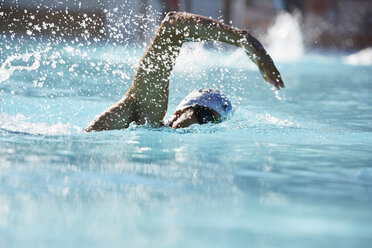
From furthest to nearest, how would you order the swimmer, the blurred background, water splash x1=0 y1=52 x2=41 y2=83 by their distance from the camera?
the blurred background
water splash x1=0 y1=52 x2=41 y2=83
the swimmer

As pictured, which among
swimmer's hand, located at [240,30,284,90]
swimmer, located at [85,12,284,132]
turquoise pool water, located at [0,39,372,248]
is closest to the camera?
turquoise pool water, located at [0,39,372,248]

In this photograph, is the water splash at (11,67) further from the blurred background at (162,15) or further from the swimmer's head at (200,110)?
the blurred background at (162,15)

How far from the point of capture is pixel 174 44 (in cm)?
412

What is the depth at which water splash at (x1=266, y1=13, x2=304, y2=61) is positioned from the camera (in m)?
19.9

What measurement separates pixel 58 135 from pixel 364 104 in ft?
14.7

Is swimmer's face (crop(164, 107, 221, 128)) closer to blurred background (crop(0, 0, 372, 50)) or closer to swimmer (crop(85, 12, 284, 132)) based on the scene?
swimmer (crop(85, 12, 284, 132))

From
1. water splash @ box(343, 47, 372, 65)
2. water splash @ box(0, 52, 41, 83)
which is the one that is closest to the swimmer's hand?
water splash @ box(0, 52, 41, 83)

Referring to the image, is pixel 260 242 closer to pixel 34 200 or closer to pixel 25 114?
pixel 34 200

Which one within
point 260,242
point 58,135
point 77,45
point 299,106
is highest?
point 77,45

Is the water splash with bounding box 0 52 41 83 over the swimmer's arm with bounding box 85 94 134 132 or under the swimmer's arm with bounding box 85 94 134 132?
over

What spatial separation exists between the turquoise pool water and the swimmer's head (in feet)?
0.32

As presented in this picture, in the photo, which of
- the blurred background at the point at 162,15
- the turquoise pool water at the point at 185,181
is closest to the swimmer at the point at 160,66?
the turquoise pool water at the point at 185,181

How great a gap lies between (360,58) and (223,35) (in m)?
14.6

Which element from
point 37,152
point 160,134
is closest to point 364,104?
point 160,134
